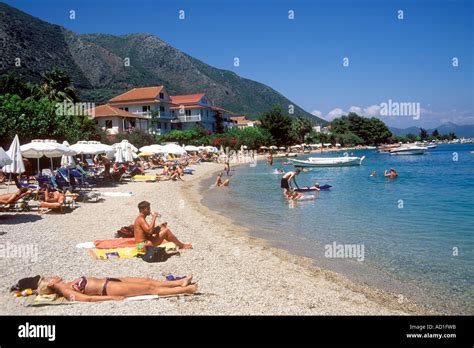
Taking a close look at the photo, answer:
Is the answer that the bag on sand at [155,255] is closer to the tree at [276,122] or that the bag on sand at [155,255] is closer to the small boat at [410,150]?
the tree at [276,122]

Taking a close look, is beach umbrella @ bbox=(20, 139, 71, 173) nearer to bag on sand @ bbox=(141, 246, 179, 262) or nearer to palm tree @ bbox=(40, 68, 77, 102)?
bag on sand @ bbox=(141, 246, 179, 262)

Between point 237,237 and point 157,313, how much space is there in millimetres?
6017

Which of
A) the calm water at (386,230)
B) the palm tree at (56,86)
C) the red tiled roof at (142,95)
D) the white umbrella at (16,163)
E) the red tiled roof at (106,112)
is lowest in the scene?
the calm water at (386,230)

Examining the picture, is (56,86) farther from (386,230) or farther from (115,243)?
(386,230)

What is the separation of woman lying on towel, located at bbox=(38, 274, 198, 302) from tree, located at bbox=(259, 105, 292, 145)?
78.0 metres

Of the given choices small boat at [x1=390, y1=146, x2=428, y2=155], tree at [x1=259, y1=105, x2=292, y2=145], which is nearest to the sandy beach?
tree at [x1=259, y1=105, x2=292, y2=145]

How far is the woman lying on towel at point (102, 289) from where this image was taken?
5662 mm

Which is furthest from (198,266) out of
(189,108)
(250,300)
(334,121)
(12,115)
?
(334,121)

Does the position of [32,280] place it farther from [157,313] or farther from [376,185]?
[376,185]

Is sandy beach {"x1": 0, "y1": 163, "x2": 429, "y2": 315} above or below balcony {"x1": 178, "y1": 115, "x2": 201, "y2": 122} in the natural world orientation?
below

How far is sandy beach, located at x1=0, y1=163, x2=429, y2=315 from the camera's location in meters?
5.61

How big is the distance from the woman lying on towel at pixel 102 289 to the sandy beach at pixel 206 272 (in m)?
0.15

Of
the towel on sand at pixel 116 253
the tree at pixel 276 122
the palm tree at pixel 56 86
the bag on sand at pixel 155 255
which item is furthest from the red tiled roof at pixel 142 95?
the bag on sand at pixel 155 255

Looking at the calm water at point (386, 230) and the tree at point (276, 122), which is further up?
the tree at point (276, 122)
